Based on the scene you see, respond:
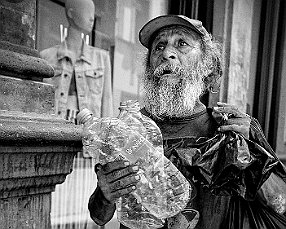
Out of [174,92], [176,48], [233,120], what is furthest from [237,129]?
[176,48]

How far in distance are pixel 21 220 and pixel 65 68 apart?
1997 mm

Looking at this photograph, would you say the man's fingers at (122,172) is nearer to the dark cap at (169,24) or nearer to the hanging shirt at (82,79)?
the dark cap at (169,24)

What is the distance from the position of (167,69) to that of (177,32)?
0.70 ft

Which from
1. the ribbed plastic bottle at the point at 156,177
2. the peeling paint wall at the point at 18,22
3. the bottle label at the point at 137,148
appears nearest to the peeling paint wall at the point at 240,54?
the ribbed plastic bottle at the point at 156,177

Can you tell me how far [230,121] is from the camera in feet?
5.32

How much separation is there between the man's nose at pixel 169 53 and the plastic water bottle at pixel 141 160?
44 centimetres

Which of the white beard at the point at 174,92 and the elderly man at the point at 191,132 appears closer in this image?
the elderly man at the point at 191,132

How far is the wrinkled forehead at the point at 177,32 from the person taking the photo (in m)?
1.91

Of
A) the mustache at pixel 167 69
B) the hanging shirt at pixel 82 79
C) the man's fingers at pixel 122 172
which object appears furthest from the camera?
the hanging shirt at pixel 82 79

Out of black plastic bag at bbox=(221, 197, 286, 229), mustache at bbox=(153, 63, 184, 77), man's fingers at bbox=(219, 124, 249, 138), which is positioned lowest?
black plastic bag at bbox=(221, 197, 286, 229)

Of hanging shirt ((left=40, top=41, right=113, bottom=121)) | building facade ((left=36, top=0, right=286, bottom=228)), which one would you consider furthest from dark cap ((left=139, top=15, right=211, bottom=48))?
hanging shirt ((left=40, top=41, right=113, bottom=121))

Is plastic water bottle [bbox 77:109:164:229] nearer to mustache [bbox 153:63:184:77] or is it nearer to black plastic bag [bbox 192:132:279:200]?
black plastic bag [bbox 192:132:279:200]

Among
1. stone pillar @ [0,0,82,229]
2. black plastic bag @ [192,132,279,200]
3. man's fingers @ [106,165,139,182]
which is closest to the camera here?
stone pillar @ [0,0,82,229]

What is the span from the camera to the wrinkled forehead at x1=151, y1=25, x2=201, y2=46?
1.91 m
